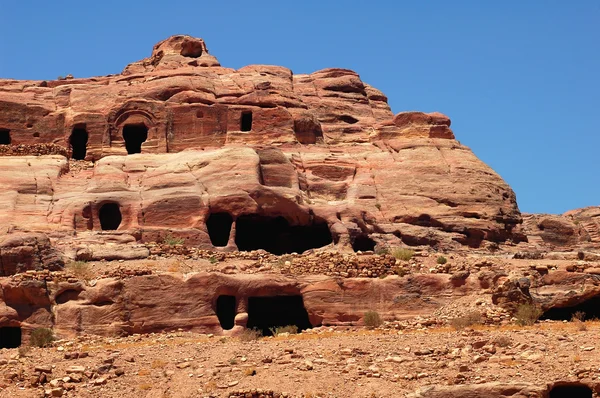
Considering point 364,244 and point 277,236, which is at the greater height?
point 277,236

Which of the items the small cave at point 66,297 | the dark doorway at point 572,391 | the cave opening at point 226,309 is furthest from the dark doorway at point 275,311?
the dark doorway at point 572,391

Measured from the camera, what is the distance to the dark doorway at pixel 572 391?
939 inches

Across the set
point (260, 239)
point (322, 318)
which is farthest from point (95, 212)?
point (322, 318)

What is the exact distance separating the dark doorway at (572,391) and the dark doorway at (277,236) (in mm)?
18052

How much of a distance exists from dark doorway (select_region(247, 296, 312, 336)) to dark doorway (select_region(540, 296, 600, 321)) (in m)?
8.11

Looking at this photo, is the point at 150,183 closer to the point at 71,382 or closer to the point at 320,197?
the point at 320,197

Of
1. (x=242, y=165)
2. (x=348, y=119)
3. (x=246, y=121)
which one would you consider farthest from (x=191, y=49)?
(x=242, y=165)

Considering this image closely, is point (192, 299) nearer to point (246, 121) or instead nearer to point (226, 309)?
point (226, 309)

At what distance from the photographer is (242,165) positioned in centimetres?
4131

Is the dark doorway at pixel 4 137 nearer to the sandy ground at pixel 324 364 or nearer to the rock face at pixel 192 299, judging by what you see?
the rock face at pixel 192 299

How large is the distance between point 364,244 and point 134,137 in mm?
14244

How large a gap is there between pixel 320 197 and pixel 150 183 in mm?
6513

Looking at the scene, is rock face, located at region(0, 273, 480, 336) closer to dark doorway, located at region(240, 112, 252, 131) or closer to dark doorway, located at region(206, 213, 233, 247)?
dark doorway, located at region(206, 213, 233, 247)

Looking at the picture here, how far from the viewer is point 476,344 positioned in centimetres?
2667
